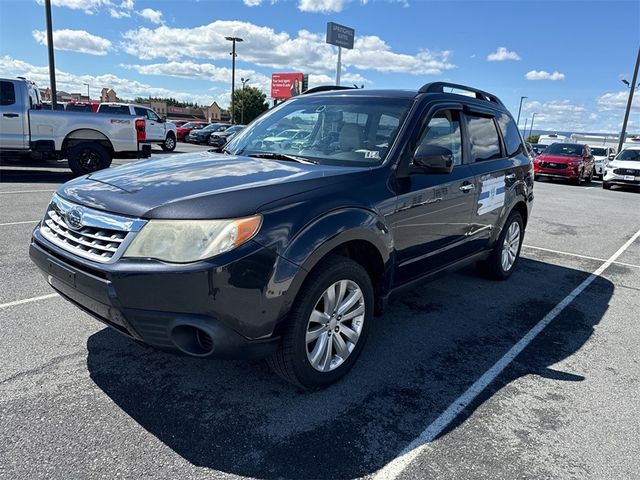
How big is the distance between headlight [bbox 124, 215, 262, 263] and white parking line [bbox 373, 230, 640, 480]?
4.25 feet

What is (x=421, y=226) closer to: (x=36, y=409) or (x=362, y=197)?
(x=362, y=197)

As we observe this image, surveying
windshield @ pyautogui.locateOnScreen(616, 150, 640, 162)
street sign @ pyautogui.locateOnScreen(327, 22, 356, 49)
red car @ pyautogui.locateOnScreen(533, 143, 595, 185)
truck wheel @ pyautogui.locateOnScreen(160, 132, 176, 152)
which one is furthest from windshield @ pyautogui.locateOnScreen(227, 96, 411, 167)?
street sign @ pyautogui.locateOnScreen(327, 22, 356, 49)

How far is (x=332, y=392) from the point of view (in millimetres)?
2982

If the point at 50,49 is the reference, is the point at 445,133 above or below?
below

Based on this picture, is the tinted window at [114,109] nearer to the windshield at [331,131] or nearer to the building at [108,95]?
the windshield at [331,131]

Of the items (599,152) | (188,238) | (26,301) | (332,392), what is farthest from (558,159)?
(188,238)

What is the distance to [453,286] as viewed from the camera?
5.19 meters

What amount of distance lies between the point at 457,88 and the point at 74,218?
3366 millimetres

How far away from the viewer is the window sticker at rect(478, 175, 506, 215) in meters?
4.48

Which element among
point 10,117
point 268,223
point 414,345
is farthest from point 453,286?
point 10,117

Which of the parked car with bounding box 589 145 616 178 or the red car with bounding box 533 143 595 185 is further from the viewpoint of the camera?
the parked car with bounding box 589 145 616 178

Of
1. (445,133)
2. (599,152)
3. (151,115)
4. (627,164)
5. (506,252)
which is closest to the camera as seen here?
(445,133)

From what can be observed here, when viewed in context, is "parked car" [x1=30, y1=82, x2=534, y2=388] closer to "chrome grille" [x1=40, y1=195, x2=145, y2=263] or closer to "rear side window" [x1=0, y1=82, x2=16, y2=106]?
"chrome grille" [x1=40, y1=195, x2=145, y2=263]

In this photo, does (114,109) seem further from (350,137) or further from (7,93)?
(350,137)
